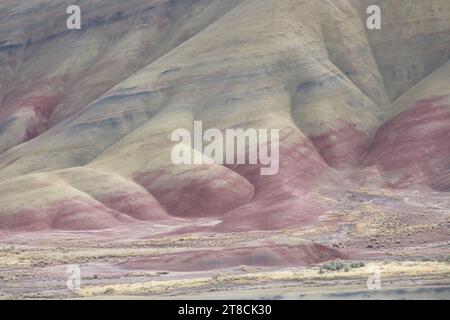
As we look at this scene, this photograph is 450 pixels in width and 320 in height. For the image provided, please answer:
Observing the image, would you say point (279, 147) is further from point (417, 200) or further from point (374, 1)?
point (374, 1)

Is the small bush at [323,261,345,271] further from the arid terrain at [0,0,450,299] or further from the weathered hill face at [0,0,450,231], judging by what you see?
the weathered hill face at [0,0,450,231]

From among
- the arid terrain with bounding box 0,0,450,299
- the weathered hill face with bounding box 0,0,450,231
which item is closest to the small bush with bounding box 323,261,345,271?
the arid terrain with bounding box 0,0,450,299

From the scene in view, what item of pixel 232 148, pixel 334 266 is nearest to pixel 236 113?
pixel 232 148

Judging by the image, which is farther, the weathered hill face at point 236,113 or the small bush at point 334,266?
the weathered hill face at point 236,113

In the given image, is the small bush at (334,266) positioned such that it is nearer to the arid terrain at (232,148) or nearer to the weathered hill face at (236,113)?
the arid terrain at (232,148)

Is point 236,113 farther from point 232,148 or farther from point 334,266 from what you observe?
point 334,266

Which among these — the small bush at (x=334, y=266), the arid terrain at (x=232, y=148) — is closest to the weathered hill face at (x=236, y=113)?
the arid terrain at (x=232, y=148)
